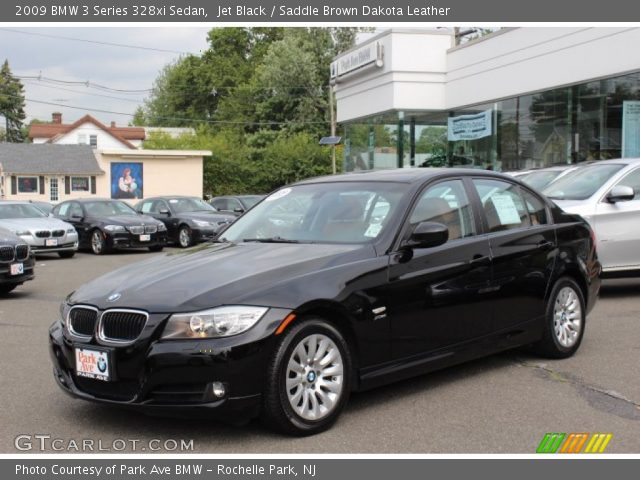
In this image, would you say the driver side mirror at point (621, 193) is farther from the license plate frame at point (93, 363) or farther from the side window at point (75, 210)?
the side window at point (75, 210)

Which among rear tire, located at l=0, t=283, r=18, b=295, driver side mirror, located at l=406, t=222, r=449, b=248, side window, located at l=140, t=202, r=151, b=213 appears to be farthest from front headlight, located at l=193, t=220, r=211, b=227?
driver side mirror, located at l=406, t=222, r=449, b=248

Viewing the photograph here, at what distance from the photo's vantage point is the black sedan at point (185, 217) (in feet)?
72.3

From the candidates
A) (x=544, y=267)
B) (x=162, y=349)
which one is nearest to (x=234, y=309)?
(x=162, y=349)

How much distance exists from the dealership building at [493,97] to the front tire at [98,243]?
39.9 feet

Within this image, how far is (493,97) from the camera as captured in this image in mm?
25312

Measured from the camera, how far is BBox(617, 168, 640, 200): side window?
10.4 m

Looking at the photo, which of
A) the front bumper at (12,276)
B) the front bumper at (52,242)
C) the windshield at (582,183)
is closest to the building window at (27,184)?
the front bumper at (52,242)

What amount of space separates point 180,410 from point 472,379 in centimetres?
261

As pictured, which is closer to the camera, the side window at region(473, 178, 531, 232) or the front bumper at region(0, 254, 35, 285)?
the side window at region(473, 178, 531, 232)

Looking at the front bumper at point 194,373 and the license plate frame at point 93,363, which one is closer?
the front bumper at point 194,373

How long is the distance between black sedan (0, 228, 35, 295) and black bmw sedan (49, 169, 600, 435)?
19.9 ft

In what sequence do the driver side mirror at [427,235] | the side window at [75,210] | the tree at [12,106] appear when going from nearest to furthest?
the driver side mirror at [427,235] < the side window at [75,210] < the tree at [12,106]

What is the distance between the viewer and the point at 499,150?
25.8 m

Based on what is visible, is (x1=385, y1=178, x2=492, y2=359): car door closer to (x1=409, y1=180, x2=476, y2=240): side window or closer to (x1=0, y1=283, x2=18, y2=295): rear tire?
(x1=409, y1=180, x2=476, y2=240): side window
